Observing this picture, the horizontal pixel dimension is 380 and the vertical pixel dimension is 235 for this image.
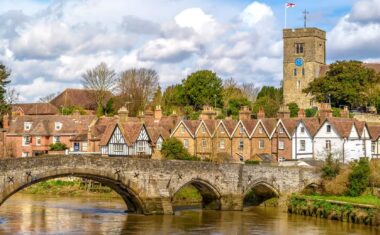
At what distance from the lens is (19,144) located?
71.9 metres

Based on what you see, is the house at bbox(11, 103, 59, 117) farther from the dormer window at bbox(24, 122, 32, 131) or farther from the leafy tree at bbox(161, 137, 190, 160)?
the leafy tree at bbox(161, 137, 190, 160)

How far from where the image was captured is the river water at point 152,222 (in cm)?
4041

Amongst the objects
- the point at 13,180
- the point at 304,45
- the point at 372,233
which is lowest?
the point at 372,233

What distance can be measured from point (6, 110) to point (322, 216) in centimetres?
4243

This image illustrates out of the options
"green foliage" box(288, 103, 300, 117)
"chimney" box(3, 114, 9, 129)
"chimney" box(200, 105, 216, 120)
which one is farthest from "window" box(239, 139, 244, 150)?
"chimney" box(3, 114, 9, 129)

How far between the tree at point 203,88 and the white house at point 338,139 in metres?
22.7

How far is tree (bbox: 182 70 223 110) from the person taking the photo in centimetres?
8538

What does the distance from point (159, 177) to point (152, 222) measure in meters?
3.77

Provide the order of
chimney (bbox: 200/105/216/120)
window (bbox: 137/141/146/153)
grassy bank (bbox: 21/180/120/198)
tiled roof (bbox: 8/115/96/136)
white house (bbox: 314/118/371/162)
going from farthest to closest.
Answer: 1. tiled roof (bbox: 8/115/96/136)
2. chimney (bbox: 200/105/216/120)
3. window (bbox: 137/141/146/153)
4. white house (bbox: 314/118/371/162)
5. grassy bank (bbox: 21/180/120/198)

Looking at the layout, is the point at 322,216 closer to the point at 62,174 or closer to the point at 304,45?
the point at 62,174

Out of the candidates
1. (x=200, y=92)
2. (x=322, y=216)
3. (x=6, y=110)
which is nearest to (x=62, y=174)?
(x=322, y=216)

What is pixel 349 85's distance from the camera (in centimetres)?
7975

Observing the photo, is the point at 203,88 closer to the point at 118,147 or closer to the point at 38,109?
the point at 38,109

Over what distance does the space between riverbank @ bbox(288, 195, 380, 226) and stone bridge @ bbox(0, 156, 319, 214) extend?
250cm
